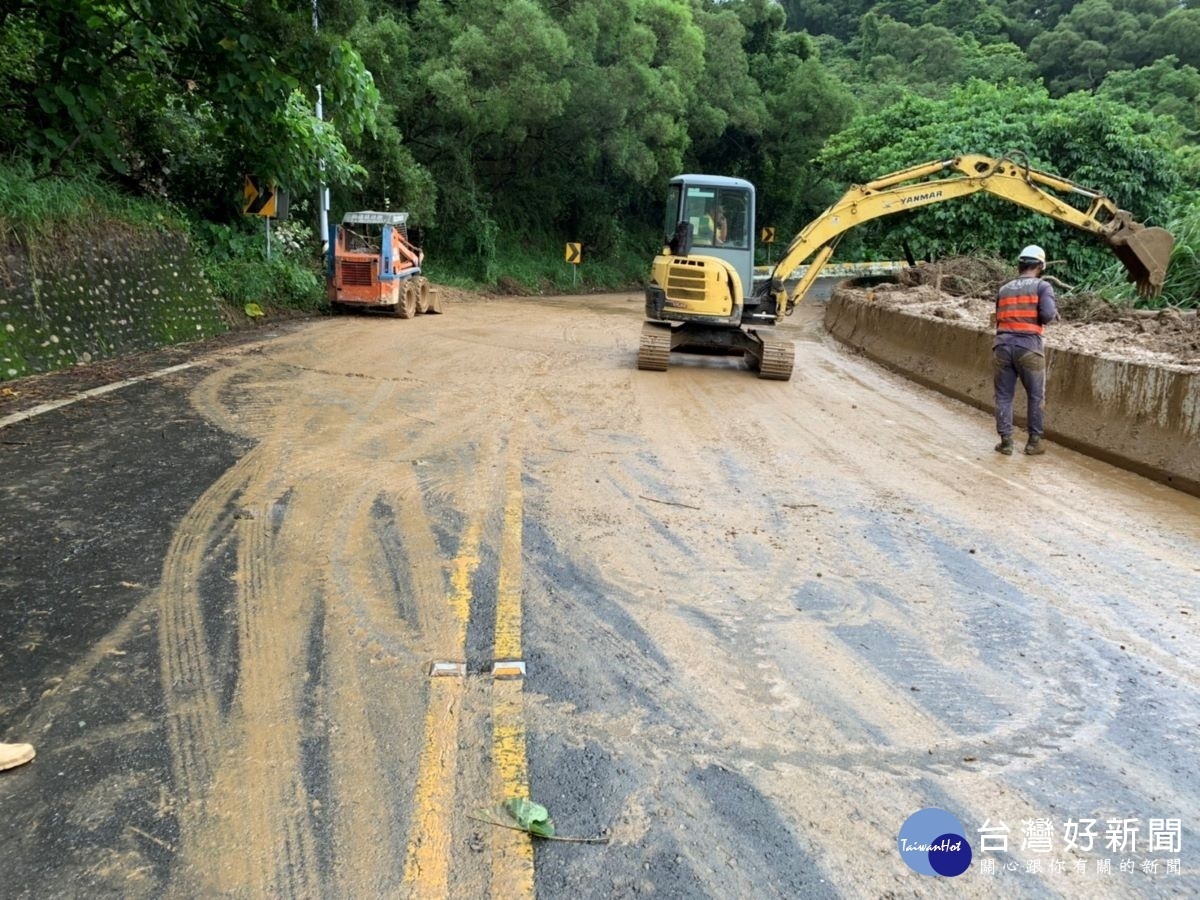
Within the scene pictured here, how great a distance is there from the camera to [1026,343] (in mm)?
8930

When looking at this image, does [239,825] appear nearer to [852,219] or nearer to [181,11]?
[181,11]

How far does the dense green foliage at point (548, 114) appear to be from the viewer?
1153cm

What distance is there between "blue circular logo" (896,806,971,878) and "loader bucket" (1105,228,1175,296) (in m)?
13.8

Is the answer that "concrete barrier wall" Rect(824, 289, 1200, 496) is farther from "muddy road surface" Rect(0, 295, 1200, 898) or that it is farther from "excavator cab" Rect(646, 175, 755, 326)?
"excavator cab" Rect(646, 175, 755, 326)

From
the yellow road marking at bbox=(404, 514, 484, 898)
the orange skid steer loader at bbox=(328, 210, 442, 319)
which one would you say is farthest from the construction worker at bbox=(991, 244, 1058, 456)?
the orange skid steer loader at bbox=(328, 210, 442, 319)

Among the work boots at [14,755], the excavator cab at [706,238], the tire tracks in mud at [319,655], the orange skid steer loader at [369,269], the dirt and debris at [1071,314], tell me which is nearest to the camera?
the tire tracks in mud at [319,655]

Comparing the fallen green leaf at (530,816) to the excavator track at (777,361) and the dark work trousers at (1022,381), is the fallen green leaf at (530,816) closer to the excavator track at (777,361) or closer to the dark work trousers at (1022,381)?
the dark work trousers at (1022,381)

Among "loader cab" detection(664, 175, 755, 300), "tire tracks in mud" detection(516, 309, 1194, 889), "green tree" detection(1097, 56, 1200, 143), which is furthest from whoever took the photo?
"green tree" detection(1097, 56, 1200, 143)

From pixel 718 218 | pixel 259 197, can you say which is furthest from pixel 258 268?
pixel 718 218

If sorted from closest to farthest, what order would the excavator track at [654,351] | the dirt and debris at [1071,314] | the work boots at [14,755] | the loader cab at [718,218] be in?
the work boots at [14,755], the dirt and debris at [1071,314], the excavator track at [654,351], the loader cab at [718,218]

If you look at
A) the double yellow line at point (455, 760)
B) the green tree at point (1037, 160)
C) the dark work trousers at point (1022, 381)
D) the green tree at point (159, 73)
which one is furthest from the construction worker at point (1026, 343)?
the green tree at point (1037, 160)

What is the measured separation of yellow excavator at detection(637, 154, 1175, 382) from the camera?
42.1 feet

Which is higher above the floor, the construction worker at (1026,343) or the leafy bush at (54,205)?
the leafy bush at (54,205)

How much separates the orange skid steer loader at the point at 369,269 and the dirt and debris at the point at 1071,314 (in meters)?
10.7
